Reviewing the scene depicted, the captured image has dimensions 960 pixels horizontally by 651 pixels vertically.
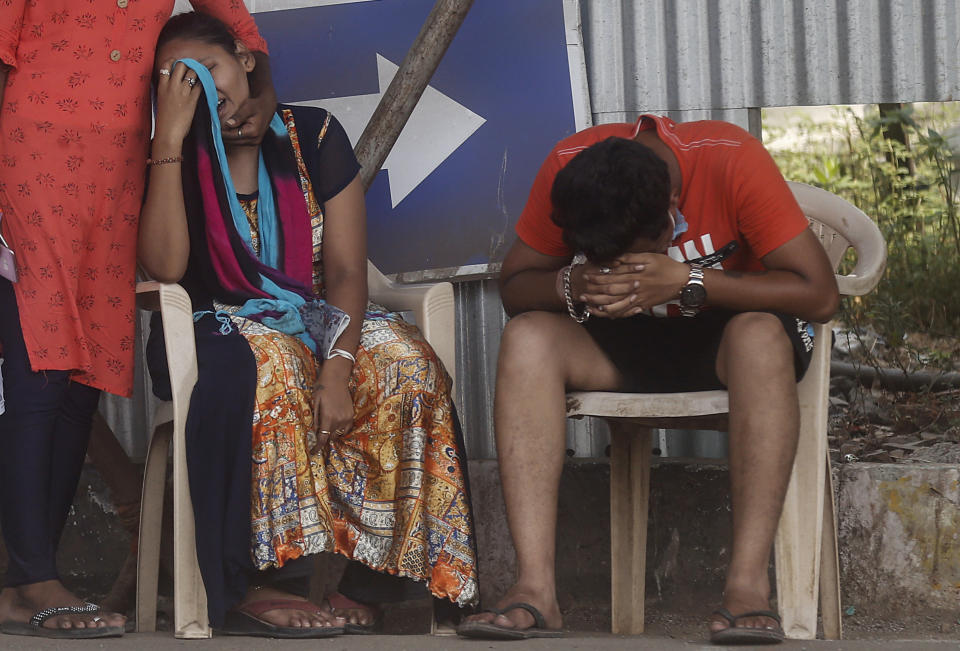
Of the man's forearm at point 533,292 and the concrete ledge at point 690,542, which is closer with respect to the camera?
the man's forearm at point 533,292

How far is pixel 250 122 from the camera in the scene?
281 centimetres

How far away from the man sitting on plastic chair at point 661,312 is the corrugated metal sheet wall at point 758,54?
3.07 feet

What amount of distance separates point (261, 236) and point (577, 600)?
55.1 inches

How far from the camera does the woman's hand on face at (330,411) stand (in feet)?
8.23

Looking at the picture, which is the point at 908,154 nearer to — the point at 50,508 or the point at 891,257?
the point at 891,257

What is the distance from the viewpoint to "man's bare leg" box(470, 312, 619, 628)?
7.68 feet

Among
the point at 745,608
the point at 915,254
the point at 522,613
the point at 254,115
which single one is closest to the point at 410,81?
the point at 254,115

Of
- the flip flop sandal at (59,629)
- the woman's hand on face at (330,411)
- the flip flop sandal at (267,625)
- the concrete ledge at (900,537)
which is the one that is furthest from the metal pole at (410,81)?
the concrete ledge at (900,537)

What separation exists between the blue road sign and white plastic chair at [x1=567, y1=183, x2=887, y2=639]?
936mm

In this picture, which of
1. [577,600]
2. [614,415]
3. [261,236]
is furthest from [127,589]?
[614,415]

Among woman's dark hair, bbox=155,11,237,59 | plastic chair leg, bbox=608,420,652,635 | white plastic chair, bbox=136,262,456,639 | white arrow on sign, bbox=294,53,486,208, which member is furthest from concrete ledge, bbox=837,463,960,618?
woman's dark hair, bbox=155,11,237,59

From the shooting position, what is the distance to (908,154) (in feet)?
18.6

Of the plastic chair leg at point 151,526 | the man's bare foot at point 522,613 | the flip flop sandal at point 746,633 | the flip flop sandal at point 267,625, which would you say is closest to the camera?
the flip flop sandal at point 746,633

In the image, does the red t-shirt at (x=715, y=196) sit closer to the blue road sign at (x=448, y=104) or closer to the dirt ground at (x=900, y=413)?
the blue road sign at (x=448, y=104)
